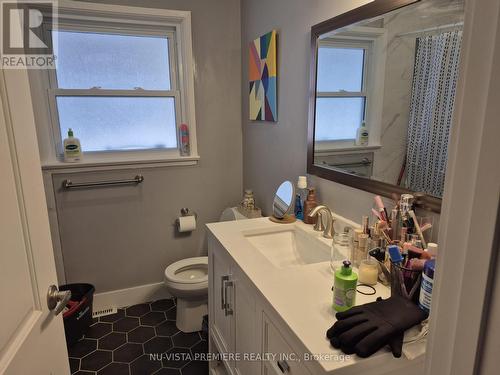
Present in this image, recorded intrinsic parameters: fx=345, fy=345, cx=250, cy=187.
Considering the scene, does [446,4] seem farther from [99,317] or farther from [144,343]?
[99,317]

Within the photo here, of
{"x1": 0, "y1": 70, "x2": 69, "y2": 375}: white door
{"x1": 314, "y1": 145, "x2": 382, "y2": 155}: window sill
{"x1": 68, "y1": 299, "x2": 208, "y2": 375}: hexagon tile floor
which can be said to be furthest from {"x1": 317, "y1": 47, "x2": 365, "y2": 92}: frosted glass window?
{"x1": 68, "y1": 299, "x2": 208, "y2": 375}: hexagon tile floor

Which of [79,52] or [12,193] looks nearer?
[12,193]

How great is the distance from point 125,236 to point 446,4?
2307mm

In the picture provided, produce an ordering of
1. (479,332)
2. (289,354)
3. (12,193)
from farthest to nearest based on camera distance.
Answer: (289,354) → (12,193) → (479,332)

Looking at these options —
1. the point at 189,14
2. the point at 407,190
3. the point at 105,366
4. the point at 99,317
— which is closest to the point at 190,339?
the point at 105,366

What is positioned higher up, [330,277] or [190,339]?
[330,277]

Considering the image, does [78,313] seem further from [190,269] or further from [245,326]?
[245,326]

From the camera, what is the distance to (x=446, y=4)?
1052 millimetres

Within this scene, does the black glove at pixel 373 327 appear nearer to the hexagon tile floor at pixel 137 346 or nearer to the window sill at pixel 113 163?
the hexagon tile floor at pixel 137 346

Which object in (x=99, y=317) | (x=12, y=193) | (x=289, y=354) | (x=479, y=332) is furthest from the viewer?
(x=99, y=317)

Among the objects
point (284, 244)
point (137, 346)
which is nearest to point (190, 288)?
point (137, 346)

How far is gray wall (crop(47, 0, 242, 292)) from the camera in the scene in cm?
238

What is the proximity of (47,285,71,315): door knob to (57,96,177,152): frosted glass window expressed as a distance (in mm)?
1600

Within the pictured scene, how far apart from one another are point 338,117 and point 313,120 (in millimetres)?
157
